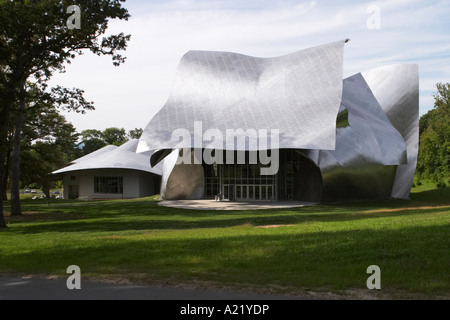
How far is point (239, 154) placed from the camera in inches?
1566

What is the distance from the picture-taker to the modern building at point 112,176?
52719mm

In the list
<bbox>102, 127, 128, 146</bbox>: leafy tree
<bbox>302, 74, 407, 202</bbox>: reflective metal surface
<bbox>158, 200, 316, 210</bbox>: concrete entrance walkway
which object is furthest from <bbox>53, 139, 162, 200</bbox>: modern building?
<bbox>102, 127, 128, 146</bbox>: leafy tree

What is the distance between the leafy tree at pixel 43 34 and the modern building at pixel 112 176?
28.7 meters

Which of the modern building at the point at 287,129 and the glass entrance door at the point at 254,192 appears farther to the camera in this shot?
the glass entrance door at the point at 254,192

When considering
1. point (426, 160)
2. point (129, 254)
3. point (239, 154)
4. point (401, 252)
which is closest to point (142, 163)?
point (239, 154)

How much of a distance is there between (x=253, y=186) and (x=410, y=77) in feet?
56.5

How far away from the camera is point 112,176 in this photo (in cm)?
5378

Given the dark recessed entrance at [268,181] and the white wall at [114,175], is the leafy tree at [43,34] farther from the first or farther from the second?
the white wall at [114,175]

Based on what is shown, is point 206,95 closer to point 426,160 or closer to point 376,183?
point 376,183

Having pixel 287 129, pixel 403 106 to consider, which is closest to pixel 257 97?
pixel 287 129

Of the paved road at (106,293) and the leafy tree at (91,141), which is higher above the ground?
the leafy tree at (91,141)

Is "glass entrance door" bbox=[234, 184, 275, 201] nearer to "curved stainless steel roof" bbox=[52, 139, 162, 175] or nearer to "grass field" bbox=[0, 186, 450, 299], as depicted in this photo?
"curved stainless steel roof" bbox=[52, 139, 162, 175]

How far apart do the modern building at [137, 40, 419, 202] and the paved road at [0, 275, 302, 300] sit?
23240 mm

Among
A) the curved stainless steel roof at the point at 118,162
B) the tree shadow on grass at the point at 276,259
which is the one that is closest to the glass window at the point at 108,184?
the curved stainless steel roof at the point at 118,162
